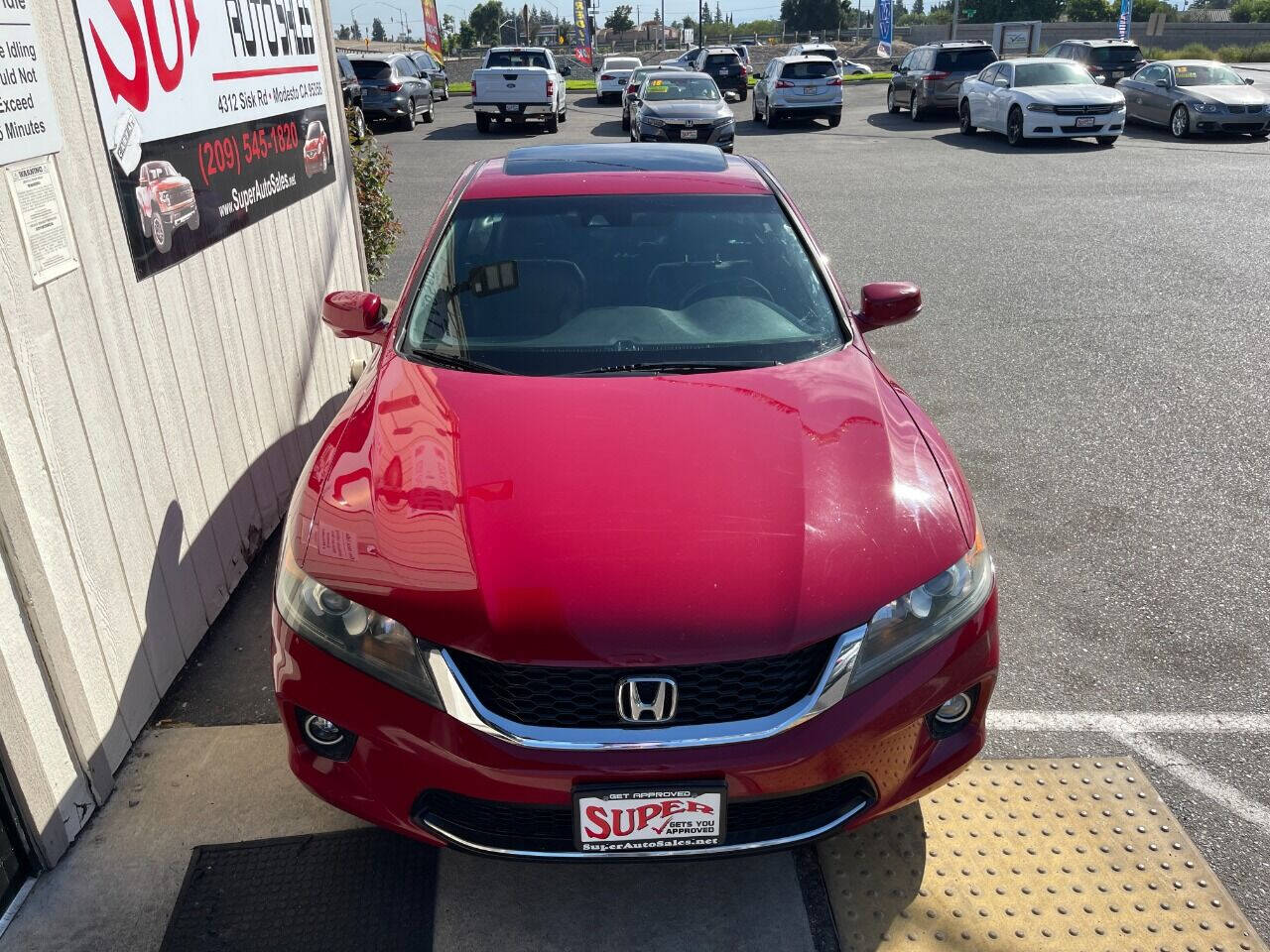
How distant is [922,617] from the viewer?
235 centimetres

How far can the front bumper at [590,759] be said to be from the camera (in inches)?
86.7

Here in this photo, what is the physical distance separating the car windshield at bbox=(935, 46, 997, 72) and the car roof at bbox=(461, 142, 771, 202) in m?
21.9

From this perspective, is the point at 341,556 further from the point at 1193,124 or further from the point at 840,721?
the point at 1193,124

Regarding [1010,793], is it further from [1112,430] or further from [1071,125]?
[1071,125]

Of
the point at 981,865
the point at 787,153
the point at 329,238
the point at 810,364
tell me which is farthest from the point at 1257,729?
the point at 787,153

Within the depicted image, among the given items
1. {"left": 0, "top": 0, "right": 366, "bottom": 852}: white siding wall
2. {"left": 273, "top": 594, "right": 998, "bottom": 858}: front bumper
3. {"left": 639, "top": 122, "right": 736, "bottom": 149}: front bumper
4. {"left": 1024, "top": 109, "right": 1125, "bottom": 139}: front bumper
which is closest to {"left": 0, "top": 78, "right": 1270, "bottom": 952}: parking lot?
{"left": 0, "top": 0, "right": 366, "bottom": 852}: white siding wall

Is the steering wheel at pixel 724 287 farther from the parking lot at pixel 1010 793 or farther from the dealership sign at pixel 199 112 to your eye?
the dealership sign at pixel 199 112

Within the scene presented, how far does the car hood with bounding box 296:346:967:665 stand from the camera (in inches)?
87.2

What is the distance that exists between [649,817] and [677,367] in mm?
1494

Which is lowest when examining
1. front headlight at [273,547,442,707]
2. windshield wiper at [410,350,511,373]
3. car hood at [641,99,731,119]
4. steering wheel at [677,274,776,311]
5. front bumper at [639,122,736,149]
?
front bumper at [639,122,736,149]

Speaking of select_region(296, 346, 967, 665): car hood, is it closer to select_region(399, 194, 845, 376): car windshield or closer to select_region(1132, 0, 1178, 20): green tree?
select_region(399, 194, 845, 376): car windshield

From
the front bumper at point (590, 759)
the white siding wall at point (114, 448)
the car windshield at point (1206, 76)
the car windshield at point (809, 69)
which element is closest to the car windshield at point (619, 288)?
the white siding wall at point (114, 448)

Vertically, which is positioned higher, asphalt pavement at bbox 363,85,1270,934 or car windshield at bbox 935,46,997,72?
car windshield at bbox 935,46,997,72

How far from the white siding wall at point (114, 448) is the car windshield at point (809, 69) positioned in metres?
20.9
